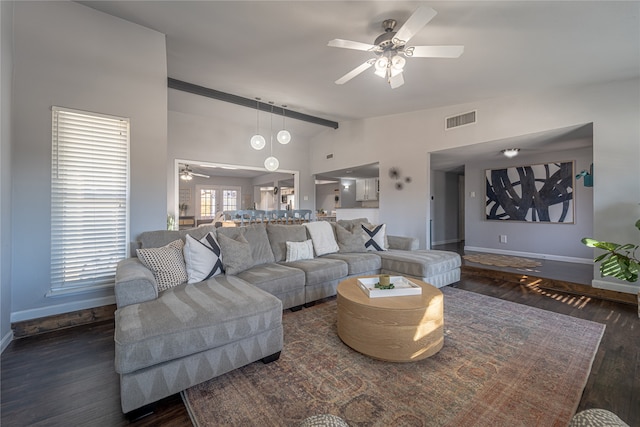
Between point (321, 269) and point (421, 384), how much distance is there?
150cm

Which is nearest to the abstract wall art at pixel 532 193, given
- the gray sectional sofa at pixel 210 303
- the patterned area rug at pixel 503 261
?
the patterned area rug at pixel 503 261

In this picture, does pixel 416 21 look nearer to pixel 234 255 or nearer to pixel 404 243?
pixel 234 255

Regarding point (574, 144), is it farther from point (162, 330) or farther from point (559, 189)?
point (162, 330)

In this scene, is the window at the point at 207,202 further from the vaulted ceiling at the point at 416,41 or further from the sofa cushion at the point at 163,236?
the sofa cushion at the point at 163,236

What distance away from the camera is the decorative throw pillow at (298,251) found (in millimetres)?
3189

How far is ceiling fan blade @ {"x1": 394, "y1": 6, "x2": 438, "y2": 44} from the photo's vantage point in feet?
6.14

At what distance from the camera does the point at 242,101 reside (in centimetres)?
491

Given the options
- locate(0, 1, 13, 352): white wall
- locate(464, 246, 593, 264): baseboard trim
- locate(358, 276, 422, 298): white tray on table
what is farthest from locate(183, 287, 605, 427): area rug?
locate(464, 246, 593, 264): baseboard trim

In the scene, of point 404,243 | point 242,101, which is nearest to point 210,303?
point 404,243

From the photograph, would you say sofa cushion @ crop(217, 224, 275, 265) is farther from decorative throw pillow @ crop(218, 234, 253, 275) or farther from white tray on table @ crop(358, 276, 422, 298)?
white tray on table @ crop(358, 276, 422, 298)

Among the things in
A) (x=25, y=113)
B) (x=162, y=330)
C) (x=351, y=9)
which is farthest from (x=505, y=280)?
(x=25, y=113)

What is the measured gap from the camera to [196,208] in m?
9.84

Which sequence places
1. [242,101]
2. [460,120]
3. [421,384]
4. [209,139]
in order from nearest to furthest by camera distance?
[421,384] → [460,120] → [242,101] → [209,139]

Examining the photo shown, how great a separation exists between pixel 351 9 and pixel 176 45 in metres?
2.26
